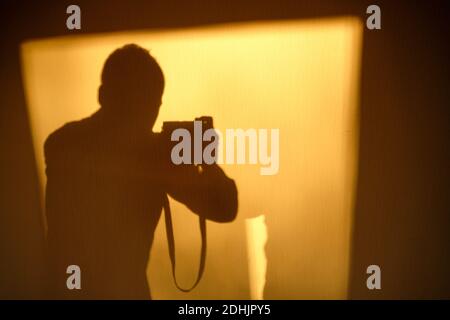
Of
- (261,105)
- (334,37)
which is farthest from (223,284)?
(334,37)

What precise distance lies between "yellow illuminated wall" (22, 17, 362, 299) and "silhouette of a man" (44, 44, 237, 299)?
0.18ft

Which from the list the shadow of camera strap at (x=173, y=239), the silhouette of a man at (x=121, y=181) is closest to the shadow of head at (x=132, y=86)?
the silhouette of a man at (x=121, y=181)

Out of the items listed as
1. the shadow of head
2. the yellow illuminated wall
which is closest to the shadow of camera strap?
the yellow illuminated wall

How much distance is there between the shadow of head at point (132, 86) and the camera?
186 cm

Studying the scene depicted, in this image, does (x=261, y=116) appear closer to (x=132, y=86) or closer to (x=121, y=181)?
(x=132, y=86)

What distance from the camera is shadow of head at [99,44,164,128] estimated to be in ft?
6.10

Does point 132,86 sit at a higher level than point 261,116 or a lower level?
higher

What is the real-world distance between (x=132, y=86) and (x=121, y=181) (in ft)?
1.36

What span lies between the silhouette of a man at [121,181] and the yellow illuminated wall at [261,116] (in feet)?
0.18

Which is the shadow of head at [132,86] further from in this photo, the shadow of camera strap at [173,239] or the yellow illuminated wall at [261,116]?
the shadow of camera strap at [173,239]

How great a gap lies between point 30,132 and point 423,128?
1697 mm

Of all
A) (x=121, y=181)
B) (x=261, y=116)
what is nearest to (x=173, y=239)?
(x=121, y=181)

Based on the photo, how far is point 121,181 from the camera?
1.88 m
